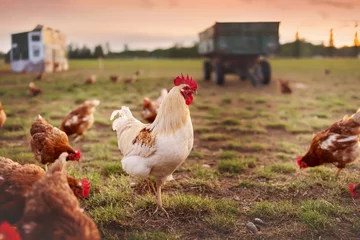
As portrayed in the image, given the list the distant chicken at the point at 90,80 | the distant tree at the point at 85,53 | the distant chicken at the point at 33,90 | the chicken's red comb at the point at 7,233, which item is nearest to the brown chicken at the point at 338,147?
the chicken's red comb at the point at 7,233

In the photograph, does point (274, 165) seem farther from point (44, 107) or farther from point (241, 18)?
point (44, 107)

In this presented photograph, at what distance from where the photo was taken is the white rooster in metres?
2.27

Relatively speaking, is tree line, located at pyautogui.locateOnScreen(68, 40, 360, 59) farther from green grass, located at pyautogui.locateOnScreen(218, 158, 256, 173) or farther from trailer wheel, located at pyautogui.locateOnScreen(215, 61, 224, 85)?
trailer wheel, located at pyautogui.locateOnScreen(215, 61, 224, 85)

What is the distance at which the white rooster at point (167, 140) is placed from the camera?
2271 mm

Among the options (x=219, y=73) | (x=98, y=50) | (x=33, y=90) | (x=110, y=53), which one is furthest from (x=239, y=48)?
(x=33, y=90)

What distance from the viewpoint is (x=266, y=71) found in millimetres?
9961

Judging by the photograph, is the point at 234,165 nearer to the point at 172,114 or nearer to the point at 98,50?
the point at 172,114

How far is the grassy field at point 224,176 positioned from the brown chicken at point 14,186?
52 cm

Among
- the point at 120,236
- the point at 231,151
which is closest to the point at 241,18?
the point at 231,151

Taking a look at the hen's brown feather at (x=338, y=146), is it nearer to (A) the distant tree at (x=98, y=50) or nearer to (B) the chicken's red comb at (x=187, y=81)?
(B) the chicken's red comb at (x=187, y=81)

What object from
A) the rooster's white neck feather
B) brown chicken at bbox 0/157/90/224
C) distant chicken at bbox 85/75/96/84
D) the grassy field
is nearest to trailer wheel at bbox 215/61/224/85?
the grassy field

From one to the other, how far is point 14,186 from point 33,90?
5.44 metres

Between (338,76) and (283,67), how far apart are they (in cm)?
211

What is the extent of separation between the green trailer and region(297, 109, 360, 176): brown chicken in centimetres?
370
